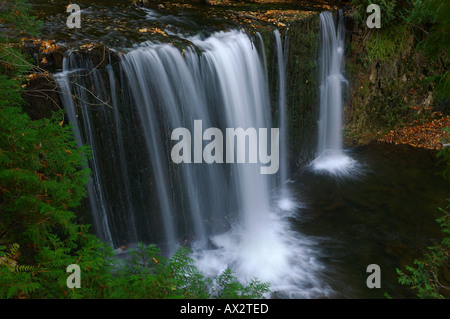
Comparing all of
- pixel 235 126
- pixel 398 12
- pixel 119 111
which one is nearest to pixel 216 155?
pixel 235 126

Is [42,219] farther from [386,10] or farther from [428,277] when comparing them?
[386,10]

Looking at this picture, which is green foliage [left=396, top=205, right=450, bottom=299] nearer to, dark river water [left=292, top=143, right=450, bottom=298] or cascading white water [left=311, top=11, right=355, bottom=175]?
dark river water [left=292, top=143, right=450, bottom=298]

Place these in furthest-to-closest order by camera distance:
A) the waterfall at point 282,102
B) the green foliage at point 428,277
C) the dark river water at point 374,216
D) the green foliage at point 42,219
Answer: the waterfall at point 282,102 → the dark river water at point 374,216 → the green foliage at point 428,277 → the green foliage at point 42,219

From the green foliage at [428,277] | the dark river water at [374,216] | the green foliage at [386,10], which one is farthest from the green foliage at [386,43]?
the green foliage at [428,277]

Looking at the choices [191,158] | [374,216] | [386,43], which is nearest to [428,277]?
[374,216]

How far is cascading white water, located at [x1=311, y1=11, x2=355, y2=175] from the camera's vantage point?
9134mm

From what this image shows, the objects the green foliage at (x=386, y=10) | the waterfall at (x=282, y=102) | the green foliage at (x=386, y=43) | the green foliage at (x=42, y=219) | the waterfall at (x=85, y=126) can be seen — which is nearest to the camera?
the green foliage at (x=42, y=219)

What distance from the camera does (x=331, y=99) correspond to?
9.73 meters

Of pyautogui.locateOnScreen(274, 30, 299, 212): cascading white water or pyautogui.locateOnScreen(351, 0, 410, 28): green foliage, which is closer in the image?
pyautogui.locateOnScreen(274, 30, 299, 212): cascading white water

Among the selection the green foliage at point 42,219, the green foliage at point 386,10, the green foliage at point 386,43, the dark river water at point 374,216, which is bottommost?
the dark river water at point 374,216

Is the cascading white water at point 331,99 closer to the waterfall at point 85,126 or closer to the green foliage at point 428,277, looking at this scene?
the green foliage at point 428,277

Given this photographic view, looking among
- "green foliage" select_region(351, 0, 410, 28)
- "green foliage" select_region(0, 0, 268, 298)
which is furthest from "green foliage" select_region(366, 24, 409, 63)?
"green foliage" select_region(0, 0, 268, 298)

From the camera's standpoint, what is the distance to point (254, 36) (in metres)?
7.38

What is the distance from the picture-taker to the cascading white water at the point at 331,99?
913cm
